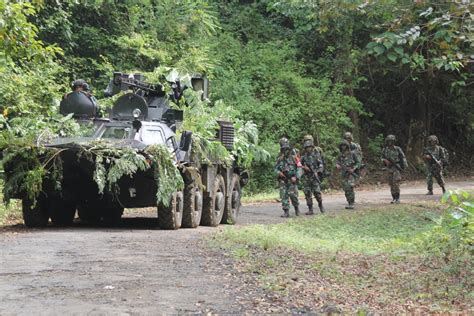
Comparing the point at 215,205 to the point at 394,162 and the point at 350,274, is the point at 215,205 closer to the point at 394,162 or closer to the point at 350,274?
the point at 394,162

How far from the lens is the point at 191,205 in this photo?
A: 45.5 feet

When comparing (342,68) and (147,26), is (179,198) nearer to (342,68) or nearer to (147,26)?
(147,26)

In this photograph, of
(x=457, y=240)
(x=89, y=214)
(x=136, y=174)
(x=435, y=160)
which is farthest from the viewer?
(x=435, y=160)

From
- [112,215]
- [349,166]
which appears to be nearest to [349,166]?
[349,166]

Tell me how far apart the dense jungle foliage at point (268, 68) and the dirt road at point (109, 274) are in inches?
284

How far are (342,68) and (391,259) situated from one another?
2069 centimetres

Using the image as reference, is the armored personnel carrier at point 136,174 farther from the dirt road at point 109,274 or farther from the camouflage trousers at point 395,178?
the camouflage trousers at point 395,178

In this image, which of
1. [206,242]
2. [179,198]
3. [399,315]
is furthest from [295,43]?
[399,315]

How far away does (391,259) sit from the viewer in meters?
10.2

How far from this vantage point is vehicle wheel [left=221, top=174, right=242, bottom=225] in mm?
16609

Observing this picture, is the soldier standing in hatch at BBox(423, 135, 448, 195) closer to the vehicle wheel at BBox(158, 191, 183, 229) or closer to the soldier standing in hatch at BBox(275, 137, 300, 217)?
the soldier standing in hatch at BBox(275, 137, 300, 217)

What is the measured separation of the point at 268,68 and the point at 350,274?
21.3 meters

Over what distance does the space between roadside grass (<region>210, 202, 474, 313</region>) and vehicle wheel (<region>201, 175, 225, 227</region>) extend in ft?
8.38

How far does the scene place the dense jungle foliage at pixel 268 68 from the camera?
22781 mm
